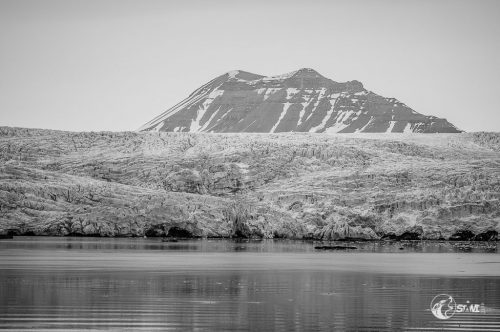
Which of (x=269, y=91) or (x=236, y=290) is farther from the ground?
(x=269, y=91)

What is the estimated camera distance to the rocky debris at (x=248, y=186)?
47188mm

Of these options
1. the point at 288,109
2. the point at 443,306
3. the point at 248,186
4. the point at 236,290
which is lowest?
the point at 443,306

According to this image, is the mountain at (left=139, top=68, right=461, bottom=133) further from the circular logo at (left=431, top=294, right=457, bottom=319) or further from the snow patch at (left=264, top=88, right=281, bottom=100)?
the circular logo at (left=431, top=294, right=457, bottom=319)

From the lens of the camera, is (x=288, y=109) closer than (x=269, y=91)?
Yes

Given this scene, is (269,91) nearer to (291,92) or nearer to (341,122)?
(291,92)

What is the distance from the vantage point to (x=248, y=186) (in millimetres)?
56281

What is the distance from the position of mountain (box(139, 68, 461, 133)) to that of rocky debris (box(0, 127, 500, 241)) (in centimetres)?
9549

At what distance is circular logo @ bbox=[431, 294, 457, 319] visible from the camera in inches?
653

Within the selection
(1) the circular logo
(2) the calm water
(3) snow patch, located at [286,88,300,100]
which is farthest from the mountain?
(1) the circular logo

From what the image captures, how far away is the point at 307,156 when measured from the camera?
59.1m

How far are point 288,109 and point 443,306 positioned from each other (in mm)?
152656

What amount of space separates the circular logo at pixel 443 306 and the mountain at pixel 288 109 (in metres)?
137

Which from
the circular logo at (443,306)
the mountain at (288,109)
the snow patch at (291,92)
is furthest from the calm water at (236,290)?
the snow patch at (291,92)

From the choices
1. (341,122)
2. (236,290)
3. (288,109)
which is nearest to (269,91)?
(288,109)
